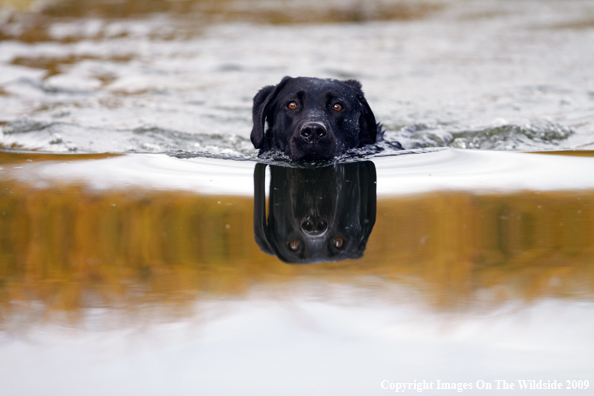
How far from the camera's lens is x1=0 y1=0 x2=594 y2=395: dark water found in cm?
162

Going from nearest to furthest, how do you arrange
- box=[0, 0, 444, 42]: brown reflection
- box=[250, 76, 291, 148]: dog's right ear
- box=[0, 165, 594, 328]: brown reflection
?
box=[0, 165, 594, 328]: brown reflection < box=[250, 76, 291, 148]: dog's right ear < box=[0, 0, 444, 42]: brown reflection

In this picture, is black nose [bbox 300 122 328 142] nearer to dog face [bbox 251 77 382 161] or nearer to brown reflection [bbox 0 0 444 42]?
dog face [bbox 251 77 382 161]

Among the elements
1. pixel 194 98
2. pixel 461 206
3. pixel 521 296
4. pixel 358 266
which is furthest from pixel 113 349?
pixel 194 98

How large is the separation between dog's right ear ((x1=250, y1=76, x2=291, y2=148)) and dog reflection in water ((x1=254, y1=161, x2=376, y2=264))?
0.69 meters

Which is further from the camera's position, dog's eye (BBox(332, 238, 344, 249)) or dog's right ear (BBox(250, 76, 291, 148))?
dog's right ear (BBox(250, 76, 291, 148))

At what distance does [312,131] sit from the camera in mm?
3879

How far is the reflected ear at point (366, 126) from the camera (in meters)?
4.63

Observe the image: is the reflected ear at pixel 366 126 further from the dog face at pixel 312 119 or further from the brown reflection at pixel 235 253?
the brown reflection at pixel 235 253

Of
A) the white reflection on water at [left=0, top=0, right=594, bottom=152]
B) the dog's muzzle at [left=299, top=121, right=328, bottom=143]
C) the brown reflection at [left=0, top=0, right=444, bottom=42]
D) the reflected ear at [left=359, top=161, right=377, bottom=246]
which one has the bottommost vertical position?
the reflected ear at [left=359, top=161, right=377, bottom=246]

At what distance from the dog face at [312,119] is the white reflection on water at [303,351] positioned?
209 cm

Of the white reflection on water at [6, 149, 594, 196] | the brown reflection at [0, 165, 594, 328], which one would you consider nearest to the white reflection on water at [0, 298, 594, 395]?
the brown reflection at [0, 165, 594, 328]

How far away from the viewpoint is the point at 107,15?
57.5 feet

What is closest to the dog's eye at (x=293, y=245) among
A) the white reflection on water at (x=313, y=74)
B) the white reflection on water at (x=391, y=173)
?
the white reflection on water at (x=391, y=173)

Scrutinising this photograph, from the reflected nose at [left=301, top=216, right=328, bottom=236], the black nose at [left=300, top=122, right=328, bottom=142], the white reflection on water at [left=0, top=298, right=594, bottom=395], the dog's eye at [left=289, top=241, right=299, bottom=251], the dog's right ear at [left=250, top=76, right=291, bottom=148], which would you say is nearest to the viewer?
the white reflection on water at [left=0, top=298, right=594, bottom=395]
